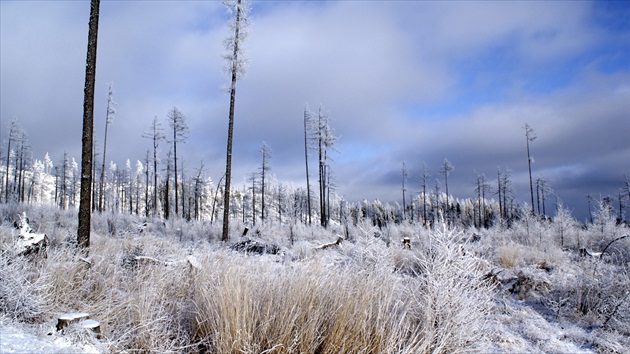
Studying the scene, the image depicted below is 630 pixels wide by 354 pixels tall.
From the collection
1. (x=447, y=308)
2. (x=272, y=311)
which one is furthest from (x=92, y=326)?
(x=447, y=308)

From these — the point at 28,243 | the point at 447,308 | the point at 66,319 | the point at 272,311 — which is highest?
the point at 28,243

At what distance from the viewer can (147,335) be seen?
293cm

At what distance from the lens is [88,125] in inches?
280

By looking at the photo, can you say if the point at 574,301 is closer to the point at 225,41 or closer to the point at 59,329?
the point at 59,329

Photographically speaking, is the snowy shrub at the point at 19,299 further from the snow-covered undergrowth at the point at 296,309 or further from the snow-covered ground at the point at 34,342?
the snow-covered ground at the point at 34,342

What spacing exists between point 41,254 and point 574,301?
28.3ft

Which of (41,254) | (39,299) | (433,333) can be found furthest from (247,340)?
(41,254)

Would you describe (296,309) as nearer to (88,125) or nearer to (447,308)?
(447,308)

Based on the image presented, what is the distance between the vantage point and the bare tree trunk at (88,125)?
6.96 m

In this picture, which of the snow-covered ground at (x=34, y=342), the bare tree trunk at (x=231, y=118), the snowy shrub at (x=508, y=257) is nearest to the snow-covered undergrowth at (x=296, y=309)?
the snow-covered ground at (x=34, y=342)

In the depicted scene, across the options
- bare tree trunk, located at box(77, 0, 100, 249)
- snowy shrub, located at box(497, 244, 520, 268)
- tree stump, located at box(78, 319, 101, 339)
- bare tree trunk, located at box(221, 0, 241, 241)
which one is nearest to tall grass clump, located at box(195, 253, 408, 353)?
tree stump, located at box(78, 319, 101, 339)

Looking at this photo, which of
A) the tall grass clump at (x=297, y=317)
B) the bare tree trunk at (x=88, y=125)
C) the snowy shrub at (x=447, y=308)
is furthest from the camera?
the bare tree trunk at (x=88, y=125)

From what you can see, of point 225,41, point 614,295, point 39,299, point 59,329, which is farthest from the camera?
point 225,41

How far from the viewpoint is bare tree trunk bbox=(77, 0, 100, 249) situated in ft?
22.9
